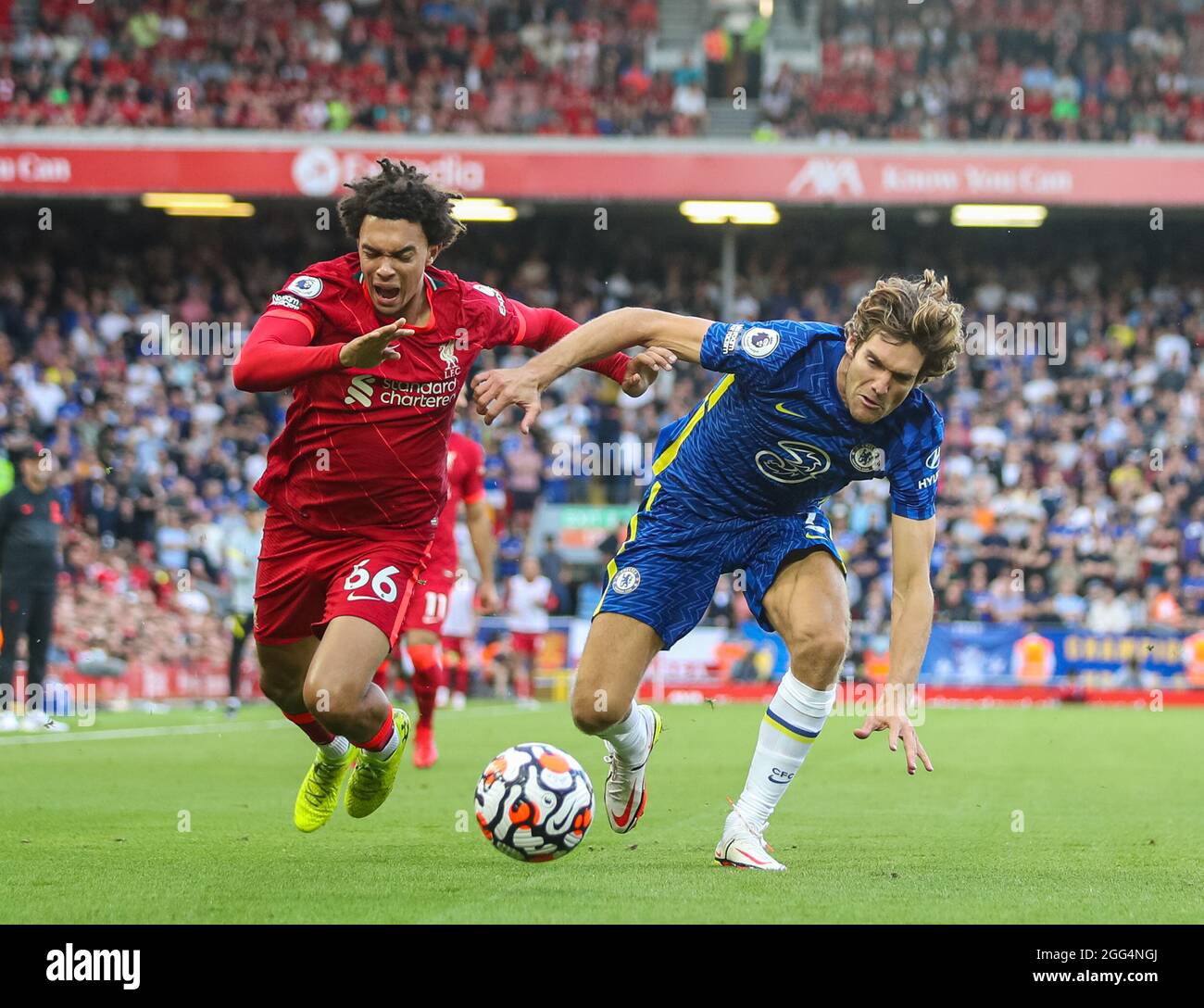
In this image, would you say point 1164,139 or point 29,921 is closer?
point 29,921

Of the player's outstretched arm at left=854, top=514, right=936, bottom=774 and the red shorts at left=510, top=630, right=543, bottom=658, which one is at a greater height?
the player's outstretched arm at left=854, top=514, right=936, bottom=774

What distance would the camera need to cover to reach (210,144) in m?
26.2

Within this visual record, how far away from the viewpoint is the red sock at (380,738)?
22.1 ft

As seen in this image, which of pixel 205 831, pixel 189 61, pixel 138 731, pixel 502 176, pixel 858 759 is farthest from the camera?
pixel 189 61

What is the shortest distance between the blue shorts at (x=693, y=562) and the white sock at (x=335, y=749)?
1.32 m

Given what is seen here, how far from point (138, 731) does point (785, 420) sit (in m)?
9.52

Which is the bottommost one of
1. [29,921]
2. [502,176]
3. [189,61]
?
[29,921]

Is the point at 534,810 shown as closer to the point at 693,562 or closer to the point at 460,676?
the point at 693,562

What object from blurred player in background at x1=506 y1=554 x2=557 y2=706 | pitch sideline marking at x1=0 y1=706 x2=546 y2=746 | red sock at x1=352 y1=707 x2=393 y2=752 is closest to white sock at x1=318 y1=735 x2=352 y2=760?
red sock at x1=352 y1=707 x2=393 y2=752

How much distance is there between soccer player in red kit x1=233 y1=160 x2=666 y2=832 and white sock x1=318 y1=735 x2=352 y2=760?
0.65ft

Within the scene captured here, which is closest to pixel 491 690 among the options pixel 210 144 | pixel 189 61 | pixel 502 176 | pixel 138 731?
pixel 138 731

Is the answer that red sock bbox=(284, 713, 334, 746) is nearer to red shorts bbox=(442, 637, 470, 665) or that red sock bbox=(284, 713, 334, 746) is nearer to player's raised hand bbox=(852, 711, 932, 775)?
player's raised hand bbox=(852, 711, 932, 775)

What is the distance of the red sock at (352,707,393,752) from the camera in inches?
265

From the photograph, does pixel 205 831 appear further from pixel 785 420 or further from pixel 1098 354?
pixel 1098 354
